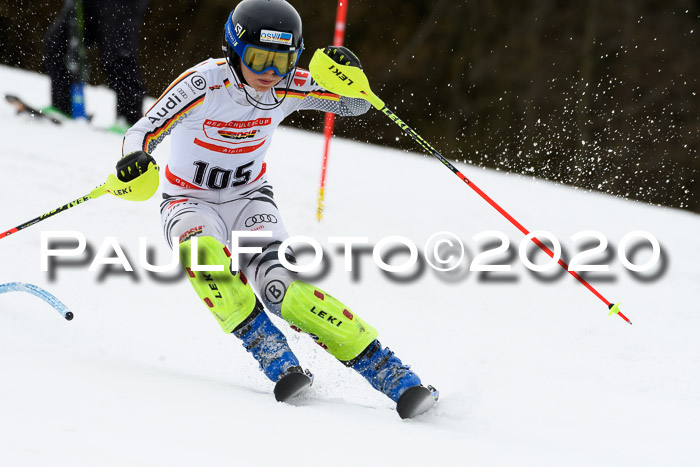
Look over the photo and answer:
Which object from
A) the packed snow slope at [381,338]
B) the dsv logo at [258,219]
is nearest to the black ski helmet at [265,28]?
the dsv logo at [258,219]

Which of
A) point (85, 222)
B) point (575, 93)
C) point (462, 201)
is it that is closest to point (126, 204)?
point (85, 222)

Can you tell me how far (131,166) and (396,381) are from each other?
121 centimetres

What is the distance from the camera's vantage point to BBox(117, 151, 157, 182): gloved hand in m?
2.70

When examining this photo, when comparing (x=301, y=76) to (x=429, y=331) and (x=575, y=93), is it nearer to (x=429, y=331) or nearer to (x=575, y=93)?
(x=429, y=331)

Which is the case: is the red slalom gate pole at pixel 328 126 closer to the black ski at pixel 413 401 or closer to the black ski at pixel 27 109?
the black ski at pixel 27 109

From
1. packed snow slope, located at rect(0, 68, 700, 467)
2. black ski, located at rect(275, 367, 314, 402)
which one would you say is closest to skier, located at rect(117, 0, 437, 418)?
black ski, located at rect(275, 367, 314, 402)

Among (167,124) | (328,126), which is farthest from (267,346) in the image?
(328,126)

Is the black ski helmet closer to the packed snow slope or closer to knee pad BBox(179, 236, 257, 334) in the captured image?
knee pad BBox(179, 236, 257, 334)

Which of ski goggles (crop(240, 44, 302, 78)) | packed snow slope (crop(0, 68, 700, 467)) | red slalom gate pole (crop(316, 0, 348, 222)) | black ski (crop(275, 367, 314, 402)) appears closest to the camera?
packed snow slope (crop(0, 68, 700, 467))

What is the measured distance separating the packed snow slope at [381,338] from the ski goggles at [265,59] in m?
1.19

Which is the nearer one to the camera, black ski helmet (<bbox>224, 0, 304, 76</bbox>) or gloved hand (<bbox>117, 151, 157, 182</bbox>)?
gloved hand (<bbox>117, 151, 157, 182</bbox>)

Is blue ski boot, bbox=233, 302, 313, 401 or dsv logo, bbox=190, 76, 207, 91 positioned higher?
dsv logo, bbox=190, 76, 207, 91

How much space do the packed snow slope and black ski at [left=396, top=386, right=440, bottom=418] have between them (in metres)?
0.10

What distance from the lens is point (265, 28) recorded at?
2.83m
